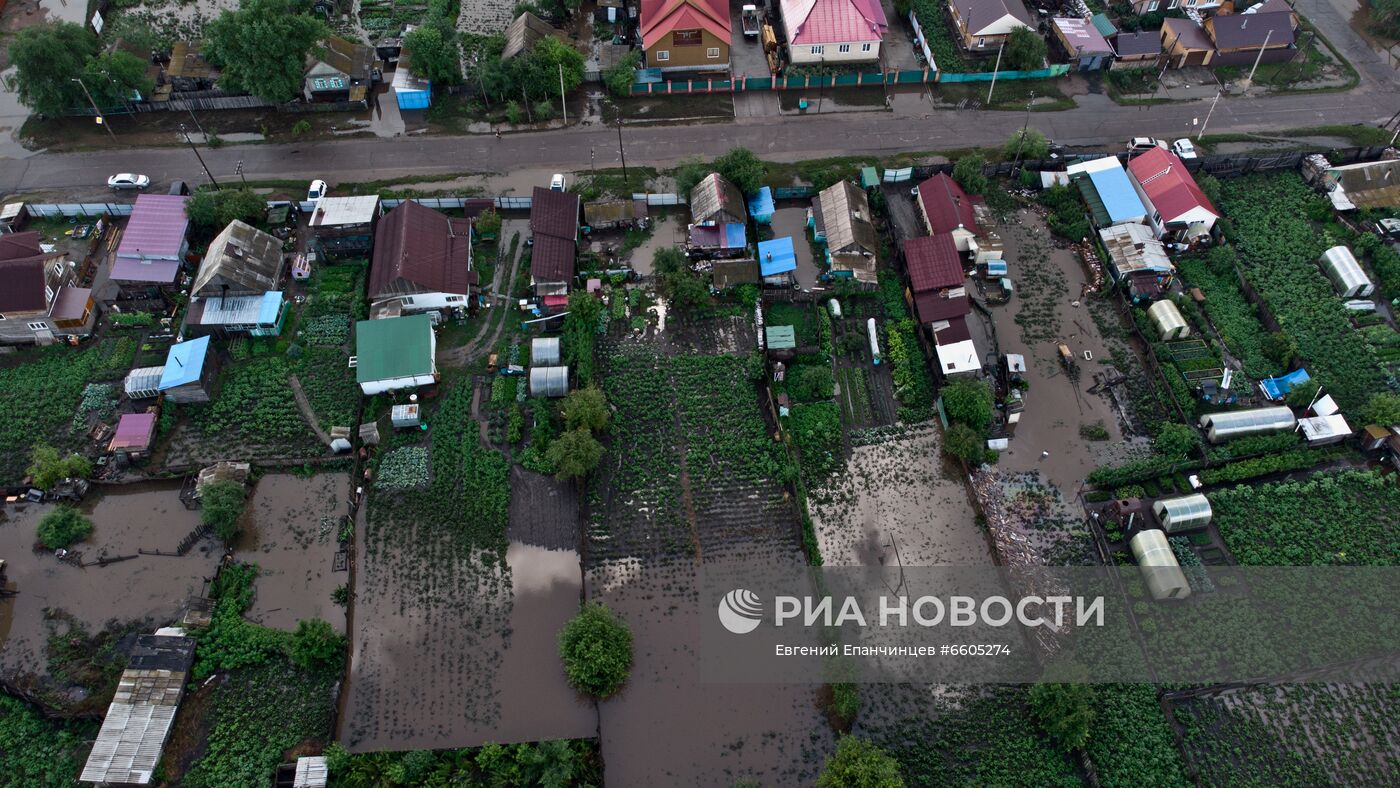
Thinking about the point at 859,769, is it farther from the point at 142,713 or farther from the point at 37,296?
the point at 37,296

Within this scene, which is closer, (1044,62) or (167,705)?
(167,705)

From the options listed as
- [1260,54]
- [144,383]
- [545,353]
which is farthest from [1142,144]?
[144,383]

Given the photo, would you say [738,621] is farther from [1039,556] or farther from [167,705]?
[167,705]

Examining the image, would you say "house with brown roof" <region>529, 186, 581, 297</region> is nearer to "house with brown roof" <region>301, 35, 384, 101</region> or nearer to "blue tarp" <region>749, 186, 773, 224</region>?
"blue tarp" <region>749, 186, 773, 224</region>

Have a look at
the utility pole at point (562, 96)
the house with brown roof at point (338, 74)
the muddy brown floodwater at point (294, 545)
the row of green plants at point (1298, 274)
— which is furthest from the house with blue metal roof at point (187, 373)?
the row of green plants at point (1298, 274)

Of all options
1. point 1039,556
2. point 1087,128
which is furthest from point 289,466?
point 1087,128

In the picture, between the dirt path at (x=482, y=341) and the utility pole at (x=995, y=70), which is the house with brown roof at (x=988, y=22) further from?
the dirt path at (x=482, y=341)

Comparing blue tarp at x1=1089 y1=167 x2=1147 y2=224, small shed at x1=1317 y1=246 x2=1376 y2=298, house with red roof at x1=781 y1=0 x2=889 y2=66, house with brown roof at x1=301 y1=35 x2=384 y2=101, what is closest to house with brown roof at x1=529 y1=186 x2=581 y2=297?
house with brown roof at x1=301 y1=35 x2=384 y2=101
